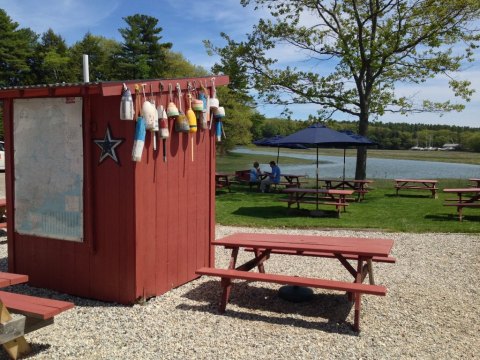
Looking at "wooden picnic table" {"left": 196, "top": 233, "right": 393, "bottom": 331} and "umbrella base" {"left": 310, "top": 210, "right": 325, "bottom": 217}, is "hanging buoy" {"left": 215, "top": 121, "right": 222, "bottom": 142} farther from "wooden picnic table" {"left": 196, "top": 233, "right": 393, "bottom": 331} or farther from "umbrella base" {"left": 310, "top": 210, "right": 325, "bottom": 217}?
"umbrella base" {"left": 310, "top": 210, "right": 325, "bottom": 217}

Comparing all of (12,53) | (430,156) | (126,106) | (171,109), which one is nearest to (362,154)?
(171,109)

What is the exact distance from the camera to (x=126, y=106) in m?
4.64

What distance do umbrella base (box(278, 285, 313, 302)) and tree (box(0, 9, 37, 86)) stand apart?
156 ft

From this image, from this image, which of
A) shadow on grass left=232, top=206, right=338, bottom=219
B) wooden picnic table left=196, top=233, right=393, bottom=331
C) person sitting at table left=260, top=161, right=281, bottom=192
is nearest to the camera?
wooden picnic table left=196, top=233, right=393, bottom=331

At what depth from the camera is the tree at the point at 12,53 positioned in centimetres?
4638

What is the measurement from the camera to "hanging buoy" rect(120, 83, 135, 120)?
4.64 m

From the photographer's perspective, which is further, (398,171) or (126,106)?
(398,171)

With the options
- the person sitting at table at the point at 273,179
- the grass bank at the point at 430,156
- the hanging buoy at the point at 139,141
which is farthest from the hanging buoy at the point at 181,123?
the grass bank at the point at 430,156

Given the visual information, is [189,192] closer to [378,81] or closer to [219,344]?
[219,344]

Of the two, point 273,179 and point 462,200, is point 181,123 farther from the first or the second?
point 273,179

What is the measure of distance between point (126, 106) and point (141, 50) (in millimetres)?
46940

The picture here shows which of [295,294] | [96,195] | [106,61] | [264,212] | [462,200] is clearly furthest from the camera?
[106,61]

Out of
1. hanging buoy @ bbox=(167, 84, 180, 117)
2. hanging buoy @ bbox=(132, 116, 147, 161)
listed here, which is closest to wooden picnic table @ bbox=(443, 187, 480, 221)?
hanging buoy @ bbox=(167, 84, 180, 117)

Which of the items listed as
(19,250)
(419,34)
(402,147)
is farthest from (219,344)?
(402,147)
